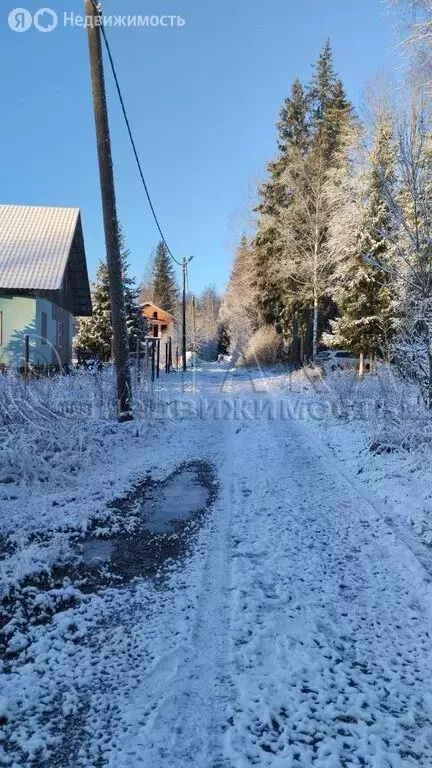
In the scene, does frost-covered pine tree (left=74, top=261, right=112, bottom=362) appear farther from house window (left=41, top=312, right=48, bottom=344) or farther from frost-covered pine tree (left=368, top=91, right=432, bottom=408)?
frost-covered pine tree (left=368, top=91, right=432, bottom=408)

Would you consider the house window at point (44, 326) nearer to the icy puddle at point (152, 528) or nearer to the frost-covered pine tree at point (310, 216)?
the frost-covered pine tree at point (310, 216)

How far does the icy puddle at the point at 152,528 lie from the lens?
4.11 metres

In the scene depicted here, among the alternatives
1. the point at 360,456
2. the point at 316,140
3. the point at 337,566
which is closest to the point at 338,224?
the point at 316,140

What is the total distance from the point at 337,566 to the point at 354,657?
1220 millimetres

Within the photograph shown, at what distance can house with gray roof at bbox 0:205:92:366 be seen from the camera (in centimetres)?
1900

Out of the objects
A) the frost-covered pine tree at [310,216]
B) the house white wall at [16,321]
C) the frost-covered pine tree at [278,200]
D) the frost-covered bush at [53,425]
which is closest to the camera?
the frost-covered bush at [53,425]

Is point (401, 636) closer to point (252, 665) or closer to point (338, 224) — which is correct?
point (252, 665)

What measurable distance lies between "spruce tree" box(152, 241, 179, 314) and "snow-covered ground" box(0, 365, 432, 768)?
2871 inches

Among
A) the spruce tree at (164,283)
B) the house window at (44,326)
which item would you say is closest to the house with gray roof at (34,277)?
the house window at (44,326)

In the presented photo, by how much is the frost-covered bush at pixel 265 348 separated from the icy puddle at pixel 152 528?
26.3m

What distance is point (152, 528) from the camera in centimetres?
502

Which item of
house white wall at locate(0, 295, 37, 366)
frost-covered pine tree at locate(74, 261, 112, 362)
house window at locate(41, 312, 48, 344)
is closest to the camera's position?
house white wall at locate(0, 295, 37, 366)

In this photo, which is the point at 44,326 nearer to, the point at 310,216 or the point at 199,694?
the point at 310,216

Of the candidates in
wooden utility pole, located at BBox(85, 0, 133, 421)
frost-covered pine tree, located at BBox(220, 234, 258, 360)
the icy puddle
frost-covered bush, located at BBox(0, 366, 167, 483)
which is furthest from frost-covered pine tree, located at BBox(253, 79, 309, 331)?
the icy puddle
